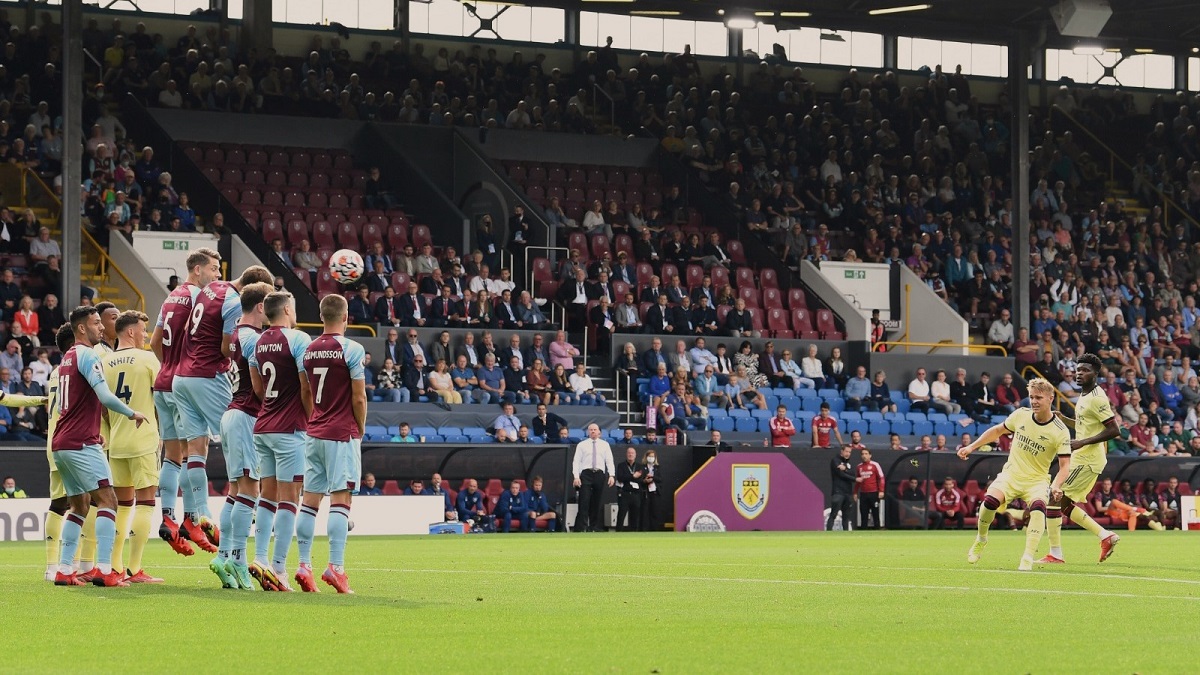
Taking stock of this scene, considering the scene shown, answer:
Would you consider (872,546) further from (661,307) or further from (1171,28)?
(1171,28)

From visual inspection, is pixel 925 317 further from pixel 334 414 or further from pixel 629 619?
pixel 629 619

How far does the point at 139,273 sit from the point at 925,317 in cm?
1821

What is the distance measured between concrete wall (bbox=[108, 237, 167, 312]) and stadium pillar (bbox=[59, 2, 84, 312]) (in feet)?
6.43

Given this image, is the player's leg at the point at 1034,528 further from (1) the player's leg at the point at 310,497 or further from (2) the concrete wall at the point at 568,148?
(2) the concrete wall at the point at 568,148

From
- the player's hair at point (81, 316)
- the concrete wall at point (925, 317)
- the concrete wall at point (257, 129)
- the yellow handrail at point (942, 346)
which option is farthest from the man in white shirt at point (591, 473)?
the player's hair at point (81, 316)

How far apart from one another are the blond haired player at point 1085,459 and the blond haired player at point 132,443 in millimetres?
8949

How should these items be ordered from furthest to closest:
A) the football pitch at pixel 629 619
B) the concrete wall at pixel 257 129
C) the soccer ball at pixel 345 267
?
1. the concrete wall at pixel 257 129
2. the soccer ball at pixel 345 267
3. the football pitch at pixel 629 619

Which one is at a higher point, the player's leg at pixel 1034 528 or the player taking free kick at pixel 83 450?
the player taking free kick at pixel 83 450

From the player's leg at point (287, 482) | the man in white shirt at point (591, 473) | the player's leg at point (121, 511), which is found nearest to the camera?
the player's leg at point (287, 482)

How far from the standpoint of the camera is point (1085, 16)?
3747 cm

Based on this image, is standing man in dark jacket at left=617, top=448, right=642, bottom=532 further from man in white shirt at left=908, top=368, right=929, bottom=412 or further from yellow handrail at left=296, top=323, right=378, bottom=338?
man in white shirt at left=908, top=368, right=929, bottom=412

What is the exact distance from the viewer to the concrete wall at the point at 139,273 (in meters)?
31.2

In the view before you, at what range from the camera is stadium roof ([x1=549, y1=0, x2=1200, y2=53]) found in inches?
1519

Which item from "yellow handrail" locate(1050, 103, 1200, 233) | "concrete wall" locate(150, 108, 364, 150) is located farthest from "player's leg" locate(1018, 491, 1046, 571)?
"yellow handrail" locate(1050, 103, 1200, 233)
